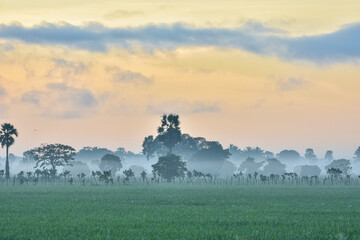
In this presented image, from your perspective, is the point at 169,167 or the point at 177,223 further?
the point at 169,167

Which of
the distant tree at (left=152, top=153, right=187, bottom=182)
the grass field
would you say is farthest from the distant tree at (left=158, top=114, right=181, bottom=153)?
the grass field

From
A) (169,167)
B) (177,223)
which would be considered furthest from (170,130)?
(177,223)

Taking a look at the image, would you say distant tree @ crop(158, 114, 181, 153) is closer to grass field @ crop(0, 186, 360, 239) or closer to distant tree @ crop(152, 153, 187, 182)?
distant tree @ crop(152, 153, 187, 182)

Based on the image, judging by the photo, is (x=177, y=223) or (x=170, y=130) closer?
(x=177, y=223)

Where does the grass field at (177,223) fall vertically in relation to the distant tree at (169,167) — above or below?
below

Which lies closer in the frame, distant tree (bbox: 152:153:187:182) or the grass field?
the grass field

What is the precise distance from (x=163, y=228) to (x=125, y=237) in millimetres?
4130

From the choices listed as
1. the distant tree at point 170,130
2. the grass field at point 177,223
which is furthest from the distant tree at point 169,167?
the grass field at point 177,223

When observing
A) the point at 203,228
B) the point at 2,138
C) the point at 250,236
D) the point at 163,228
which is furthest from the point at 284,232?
the point at 2,138

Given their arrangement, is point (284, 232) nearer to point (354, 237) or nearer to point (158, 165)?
point (354, 237)

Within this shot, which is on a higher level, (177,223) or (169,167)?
(169,167)

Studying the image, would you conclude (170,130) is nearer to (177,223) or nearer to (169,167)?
(169,167)

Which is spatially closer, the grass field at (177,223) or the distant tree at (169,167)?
the grass field at (177,223)

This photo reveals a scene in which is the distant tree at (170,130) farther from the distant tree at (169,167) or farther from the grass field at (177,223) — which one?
the grass field at (177,223)
